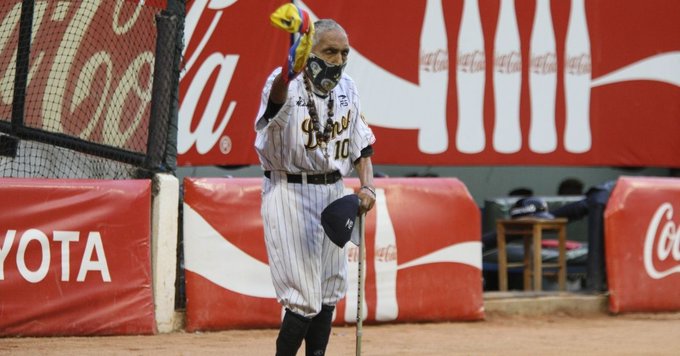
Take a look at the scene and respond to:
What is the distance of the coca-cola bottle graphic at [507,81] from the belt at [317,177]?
19.4 feet

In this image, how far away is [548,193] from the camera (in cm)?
1438

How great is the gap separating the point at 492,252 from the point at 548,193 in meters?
2.27

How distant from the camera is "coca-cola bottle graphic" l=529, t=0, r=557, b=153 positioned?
39.4ft

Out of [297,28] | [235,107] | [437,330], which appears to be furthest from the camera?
[235,107]

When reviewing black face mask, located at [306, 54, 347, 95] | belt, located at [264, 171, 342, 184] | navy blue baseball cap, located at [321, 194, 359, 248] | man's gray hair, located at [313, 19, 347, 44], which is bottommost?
navy blue baseball cap, located at [321, 194, 359, 248]

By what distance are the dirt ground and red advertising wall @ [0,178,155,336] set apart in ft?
0.52

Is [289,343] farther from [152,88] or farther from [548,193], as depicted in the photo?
[548,193]

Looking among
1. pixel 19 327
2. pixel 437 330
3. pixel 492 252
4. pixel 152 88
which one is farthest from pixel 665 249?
pixel 19 327

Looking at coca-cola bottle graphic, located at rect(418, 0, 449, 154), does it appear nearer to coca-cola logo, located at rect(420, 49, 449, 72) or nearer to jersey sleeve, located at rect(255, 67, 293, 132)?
coca-cola logo, located at rect(420, 49, 449, 72)

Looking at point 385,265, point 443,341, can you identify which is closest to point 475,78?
point 385,265

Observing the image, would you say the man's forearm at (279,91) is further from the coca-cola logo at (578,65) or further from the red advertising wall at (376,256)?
the coca-cola logo at (578,65)


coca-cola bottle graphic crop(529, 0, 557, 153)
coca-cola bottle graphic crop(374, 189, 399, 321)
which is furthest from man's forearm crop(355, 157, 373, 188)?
coca-cola bottle graphic crop(529, 0, 557, 153)

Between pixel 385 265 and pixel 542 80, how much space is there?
323 centimetres

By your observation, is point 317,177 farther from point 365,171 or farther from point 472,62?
point 472,62
